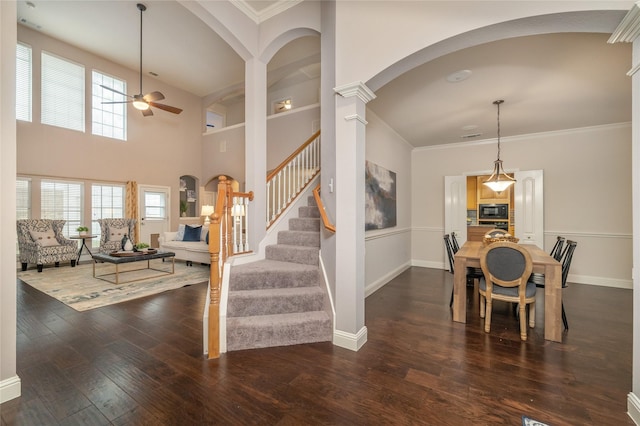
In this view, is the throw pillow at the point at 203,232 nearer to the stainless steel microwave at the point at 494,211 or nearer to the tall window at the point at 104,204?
the tall window at the point at 104,204

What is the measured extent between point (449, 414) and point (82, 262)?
827 centimetres

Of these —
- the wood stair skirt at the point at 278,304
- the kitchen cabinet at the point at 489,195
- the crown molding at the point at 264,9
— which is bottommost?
the wood stair skirt at the point at 278,304

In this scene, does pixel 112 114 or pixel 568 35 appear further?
pixel 112 114

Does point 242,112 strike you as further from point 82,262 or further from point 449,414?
→ point 449,414

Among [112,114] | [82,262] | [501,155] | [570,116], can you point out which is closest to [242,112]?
[112,114]

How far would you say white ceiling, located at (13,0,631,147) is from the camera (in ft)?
9.56

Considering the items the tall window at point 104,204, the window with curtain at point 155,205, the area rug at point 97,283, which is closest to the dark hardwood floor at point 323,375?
the area rug at point 97,283

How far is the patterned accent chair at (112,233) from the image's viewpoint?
21.8 feet

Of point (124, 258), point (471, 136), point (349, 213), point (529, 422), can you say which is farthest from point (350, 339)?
point (471, 136)

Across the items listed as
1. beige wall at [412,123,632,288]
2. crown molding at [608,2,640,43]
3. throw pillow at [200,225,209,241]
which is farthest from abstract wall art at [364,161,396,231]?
throw pillow at [200,225,209,241]

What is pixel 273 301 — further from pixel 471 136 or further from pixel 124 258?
pixel 471 136

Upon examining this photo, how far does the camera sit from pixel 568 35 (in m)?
2.52

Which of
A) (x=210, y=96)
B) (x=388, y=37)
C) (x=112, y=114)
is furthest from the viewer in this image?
(x=210, y=96)

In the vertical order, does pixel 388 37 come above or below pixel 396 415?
above
